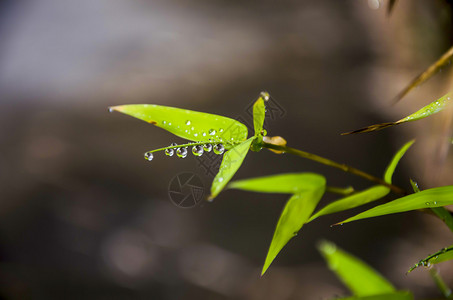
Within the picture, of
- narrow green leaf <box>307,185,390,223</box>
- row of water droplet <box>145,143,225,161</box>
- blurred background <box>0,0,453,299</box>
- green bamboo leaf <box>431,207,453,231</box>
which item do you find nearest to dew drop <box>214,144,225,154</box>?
row of water droplet <box>145,143,225,161</box>

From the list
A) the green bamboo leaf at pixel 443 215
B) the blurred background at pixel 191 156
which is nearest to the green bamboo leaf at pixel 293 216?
the green bamboo leaf at pixel 443 215

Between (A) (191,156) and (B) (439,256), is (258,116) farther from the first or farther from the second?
(A) (191,156)

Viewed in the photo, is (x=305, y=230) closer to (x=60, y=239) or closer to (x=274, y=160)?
(x=274, y=160)

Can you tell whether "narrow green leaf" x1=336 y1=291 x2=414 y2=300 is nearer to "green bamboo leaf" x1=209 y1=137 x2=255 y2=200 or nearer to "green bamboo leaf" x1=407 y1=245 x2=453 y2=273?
"green bamboo leaf" x1=407 y1=245 x2=453 y2=273

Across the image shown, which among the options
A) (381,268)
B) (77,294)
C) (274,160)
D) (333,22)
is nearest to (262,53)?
(333,22)

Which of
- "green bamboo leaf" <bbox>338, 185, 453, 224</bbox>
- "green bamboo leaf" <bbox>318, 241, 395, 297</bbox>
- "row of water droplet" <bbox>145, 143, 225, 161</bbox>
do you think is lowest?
"green bamboo leaf" <bbox>318, 241, 395, 297</bbox>

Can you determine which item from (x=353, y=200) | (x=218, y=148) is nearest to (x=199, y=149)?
(x=218, y=148)
